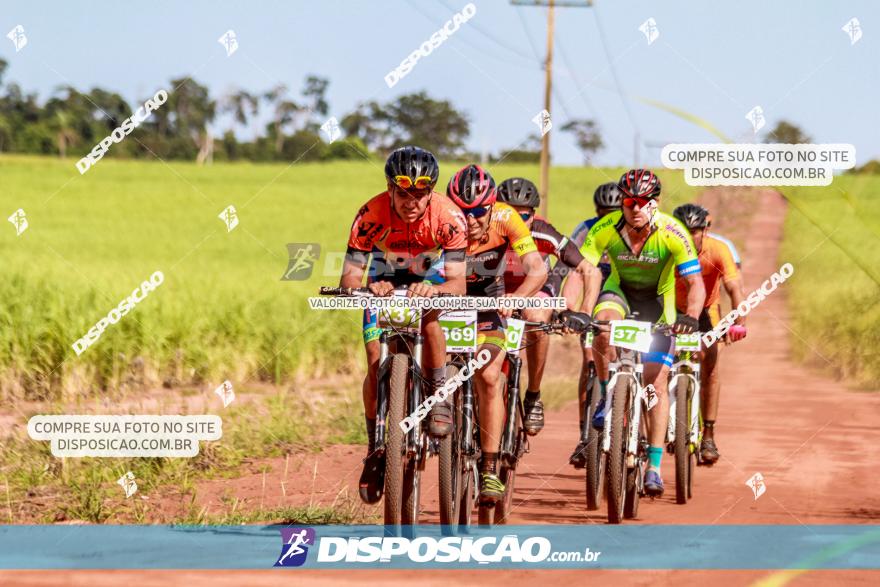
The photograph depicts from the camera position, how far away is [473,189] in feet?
32.2

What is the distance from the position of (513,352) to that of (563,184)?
7546 cm

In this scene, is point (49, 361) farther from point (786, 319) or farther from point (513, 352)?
point (786, 319)

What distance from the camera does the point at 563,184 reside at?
8525 cm

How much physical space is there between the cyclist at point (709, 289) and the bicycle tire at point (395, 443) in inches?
181

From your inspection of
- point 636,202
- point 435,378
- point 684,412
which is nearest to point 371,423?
point 435,378

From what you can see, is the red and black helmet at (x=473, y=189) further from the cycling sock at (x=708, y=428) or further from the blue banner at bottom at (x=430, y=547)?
the cycling sock at (x=708, y=428)

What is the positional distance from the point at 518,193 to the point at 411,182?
3.14 metres

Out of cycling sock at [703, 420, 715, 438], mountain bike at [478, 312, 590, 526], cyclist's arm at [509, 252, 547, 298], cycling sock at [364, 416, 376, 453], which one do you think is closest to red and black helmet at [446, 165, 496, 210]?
cyclist's arm at [509, 252, 547, 298]

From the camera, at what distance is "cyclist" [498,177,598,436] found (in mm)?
11039

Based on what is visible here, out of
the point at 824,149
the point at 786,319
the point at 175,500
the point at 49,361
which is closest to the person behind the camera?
the point at 175,500

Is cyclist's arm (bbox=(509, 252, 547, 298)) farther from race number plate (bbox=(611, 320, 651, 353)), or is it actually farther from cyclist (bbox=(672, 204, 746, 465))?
cyclist (bbox=(672, 204, 746, 465))

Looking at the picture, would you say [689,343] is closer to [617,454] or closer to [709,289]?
[709,289]

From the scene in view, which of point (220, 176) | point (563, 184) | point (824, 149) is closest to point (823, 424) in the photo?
point (824, 149)

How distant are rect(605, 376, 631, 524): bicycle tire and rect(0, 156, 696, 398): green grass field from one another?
2123 mm
